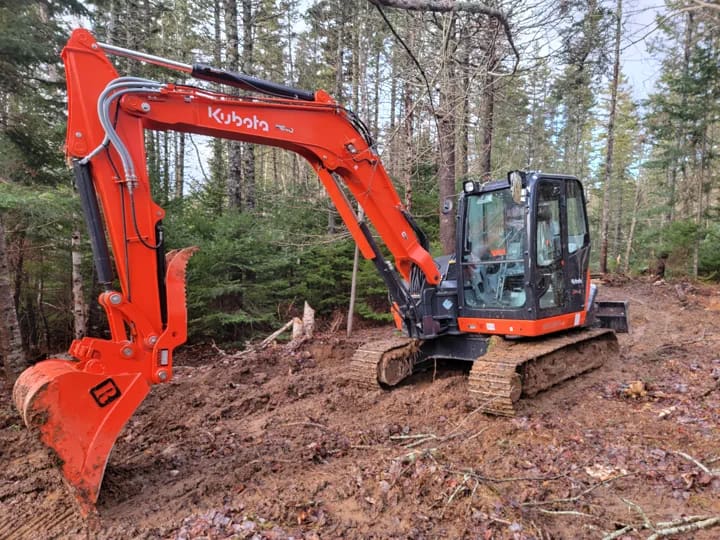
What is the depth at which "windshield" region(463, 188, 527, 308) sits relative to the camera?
5.37 m

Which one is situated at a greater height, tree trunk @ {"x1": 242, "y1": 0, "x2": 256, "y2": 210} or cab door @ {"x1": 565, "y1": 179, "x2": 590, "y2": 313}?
tree trunk @ {"x1": 242, "y1": 0, "x2": 256, "y2": 210}

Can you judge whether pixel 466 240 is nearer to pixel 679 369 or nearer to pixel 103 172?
pixel 679 369

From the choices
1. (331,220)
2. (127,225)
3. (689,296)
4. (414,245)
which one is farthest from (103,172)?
(689,296)

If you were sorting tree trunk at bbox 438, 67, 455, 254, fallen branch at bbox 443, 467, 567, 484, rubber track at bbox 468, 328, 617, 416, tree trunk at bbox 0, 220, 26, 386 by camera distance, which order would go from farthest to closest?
tree trunk at bbox 438, 67, 455, 254 → tree trunk at bbox 0, 220, 26, 386 → rubber track at bbox 468, 328, 617, 416 → fallen branch at bbox 443, 467, 567, 484

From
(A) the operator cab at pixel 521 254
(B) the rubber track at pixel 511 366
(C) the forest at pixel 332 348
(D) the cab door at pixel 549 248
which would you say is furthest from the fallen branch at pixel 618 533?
(D) the cab door at pixel 549 248

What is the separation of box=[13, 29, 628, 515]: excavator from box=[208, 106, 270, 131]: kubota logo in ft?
0.04

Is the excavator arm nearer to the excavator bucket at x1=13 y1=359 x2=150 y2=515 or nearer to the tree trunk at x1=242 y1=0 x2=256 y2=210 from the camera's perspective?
the excavator bucket at x1=13 y1=359 x2=150 y2=515

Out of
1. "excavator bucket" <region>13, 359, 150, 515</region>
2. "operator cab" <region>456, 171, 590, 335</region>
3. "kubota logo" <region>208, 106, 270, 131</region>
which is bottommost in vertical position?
"excavator bucket" <region>13, 359, 150, 515</region>

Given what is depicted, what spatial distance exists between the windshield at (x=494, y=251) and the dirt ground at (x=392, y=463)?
112 cm

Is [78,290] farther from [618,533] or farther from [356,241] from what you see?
[618,533]

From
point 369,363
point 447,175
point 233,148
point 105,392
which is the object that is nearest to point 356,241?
point 369,363

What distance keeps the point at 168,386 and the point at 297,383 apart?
1.77m

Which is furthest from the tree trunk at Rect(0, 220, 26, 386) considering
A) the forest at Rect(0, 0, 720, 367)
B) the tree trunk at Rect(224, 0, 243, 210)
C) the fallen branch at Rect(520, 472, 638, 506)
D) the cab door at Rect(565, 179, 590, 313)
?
the cab door at Rect(565, 179, 590, 313)

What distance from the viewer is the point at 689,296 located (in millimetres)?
12766
